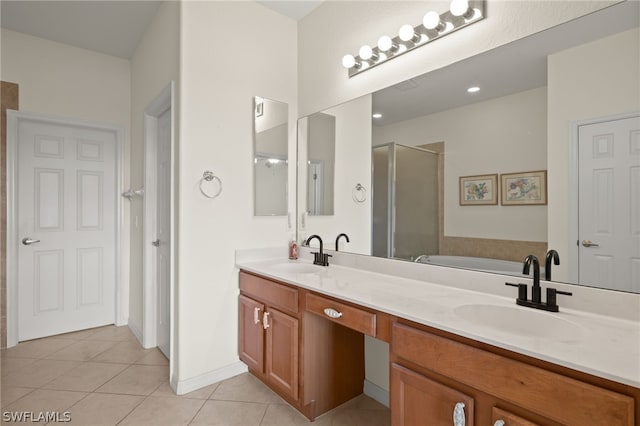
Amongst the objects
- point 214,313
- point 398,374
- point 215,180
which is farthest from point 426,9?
point 214,313

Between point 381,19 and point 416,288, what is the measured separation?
5.45 ft

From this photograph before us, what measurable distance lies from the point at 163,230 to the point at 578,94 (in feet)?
9.37

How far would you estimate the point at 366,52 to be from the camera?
2.05 m

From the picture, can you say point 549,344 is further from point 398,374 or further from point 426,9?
point 426,9

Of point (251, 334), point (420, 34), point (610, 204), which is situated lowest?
point (251, 334)

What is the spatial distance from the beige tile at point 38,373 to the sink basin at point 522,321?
284 cm

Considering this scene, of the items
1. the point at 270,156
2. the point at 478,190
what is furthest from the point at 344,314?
the point at 270,156

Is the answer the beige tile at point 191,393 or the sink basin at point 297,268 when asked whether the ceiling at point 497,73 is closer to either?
the sink basin at point 297,268

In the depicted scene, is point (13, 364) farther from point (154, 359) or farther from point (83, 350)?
point (154, 359)

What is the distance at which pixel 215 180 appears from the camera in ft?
7.45

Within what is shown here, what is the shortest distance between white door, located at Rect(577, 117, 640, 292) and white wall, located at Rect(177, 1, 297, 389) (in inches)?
77.3

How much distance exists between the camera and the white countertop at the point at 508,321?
862 millimetres

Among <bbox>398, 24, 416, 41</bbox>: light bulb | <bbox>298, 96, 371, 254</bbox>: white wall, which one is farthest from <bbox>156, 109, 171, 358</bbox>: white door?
<bbox>398, 24, 416, 41</bbox>: light bulb

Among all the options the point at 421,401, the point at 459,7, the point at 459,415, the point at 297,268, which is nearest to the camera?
the point at 459,415
